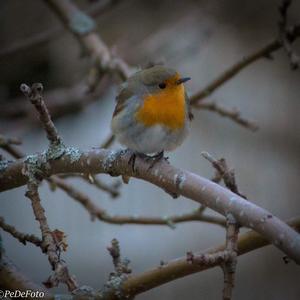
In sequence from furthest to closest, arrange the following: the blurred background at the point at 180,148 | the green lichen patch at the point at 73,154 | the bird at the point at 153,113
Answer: the blurred background at the point at 180,148 → the bird at the point at 153,113 → the green lichen patch at the point at 73,154

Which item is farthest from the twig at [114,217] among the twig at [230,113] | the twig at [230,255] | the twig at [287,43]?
the twig at [230,255]

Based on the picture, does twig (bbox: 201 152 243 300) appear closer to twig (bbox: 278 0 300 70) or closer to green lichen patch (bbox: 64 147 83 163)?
green lichen patch (bbox: 64 147 83 163)

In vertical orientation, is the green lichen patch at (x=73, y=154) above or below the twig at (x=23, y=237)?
above

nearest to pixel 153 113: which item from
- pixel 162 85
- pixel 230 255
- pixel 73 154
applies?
pixel 162 85

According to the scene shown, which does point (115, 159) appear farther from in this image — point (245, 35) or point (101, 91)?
point (245, 35)

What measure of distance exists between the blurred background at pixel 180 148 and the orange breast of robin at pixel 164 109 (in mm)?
1870

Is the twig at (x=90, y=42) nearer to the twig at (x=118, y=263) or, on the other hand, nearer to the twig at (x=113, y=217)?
the twig at (x=113, y=217)

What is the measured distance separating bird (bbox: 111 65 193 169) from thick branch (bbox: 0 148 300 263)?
27cm

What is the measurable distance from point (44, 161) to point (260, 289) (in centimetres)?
367

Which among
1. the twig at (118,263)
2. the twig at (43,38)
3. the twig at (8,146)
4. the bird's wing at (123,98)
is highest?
the twig at (43,38)

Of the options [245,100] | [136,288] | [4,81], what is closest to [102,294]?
[136,288]

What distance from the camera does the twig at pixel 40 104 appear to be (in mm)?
1469

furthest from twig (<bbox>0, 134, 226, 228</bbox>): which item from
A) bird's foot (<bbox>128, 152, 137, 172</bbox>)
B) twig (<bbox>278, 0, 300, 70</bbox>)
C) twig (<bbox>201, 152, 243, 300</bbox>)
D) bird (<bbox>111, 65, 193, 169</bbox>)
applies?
twig (<bbox>201, 152, 243, 300</bbox>)

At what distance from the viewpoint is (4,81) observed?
15.1 ft
